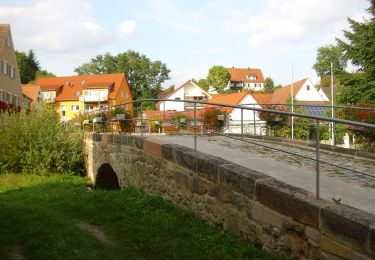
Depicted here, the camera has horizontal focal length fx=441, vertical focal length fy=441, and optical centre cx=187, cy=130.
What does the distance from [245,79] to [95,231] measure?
4982 inches

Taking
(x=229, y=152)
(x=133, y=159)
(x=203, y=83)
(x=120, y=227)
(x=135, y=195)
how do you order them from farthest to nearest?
(x=203, y=83)
(x=133, y=159)
(x=135, y=195)
(x=229, y=152)
(x=120, y=227)

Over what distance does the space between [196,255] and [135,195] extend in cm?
412

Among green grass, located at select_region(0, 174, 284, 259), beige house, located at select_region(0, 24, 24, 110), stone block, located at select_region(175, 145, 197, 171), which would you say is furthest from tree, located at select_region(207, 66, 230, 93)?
stone block, located at select_region(175, 145, 197, 171)

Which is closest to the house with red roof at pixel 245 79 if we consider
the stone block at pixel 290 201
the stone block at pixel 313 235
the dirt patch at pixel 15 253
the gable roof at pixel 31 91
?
the gable roof at pixel 31 91

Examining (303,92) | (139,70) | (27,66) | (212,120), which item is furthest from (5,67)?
(27,66)

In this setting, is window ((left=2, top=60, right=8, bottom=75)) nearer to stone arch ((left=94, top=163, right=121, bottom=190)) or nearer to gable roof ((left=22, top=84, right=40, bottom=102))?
gable roof ((left=22, top=84, right=40, bottom=102))

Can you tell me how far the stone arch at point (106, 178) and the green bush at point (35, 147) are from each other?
7.00ft

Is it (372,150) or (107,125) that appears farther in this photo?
(107,125)

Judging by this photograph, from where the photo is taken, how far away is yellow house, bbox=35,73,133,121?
67125 mm

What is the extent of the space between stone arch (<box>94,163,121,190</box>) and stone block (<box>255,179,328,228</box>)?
9.10m

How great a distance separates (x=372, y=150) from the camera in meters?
8.40

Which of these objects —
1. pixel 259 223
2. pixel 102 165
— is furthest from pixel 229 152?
pixel 102 165

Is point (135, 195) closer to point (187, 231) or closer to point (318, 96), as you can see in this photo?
point (187, 231)

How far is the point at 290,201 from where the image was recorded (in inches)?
187
